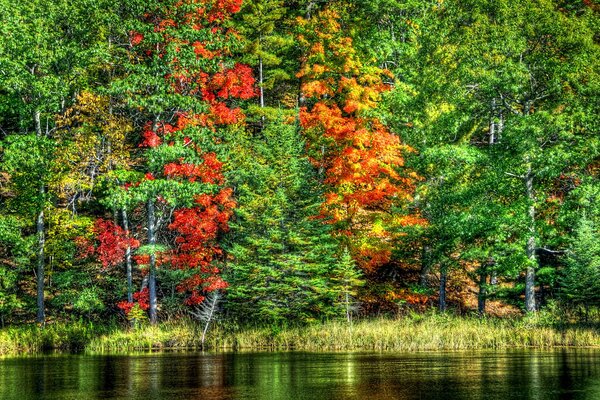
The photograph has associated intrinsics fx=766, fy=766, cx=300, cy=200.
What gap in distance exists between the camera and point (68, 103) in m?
36.4

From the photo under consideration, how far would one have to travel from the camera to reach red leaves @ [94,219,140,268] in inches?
1356

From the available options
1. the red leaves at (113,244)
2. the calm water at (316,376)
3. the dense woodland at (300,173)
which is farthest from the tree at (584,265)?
the red leaves at (113,244)

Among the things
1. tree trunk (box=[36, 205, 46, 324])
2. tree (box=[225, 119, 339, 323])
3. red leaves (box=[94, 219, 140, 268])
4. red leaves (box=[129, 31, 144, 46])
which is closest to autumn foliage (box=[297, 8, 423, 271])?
tree (box=[225, 119, 339, 323])

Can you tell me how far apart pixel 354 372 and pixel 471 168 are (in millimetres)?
16479

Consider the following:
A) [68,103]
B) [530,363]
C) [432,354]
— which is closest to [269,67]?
[68,103]

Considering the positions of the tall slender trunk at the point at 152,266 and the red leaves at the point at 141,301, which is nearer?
the tall slender trunk at the point at 152,266

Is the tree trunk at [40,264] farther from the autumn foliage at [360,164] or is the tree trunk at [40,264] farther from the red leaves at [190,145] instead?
the autumn foliage at [360,164]

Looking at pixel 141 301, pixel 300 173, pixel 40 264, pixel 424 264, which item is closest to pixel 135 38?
pixel 300 173

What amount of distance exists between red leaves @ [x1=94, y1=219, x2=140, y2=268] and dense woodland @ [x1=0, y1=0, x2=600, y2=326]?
14 centimetres

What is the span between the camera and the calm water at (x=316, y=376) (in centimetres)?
1466

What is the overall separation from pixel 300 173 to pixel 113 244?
9118mm

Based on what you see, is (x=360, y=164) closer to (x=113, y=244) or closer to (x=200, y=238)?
(x=200, y=238)

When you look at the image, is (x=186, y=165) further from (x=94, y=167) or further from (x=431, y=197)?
(x=431, y=197)

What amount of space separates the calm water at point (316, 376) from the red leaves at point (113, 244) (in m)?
9.77
